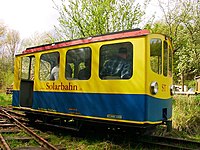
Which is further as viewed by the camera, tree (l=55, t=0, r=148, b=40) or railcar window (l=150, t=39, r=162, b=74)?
tree (l=55, t=0, r=148, b=40)

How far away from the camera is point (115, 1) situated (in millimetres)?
15227

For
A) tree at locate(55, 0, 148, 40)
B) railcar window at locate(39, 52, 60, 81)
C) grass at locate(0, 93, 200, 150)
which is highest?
tree at locate(55, 0, 148, 40)

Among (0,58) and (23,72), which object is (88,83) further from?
(0,58)

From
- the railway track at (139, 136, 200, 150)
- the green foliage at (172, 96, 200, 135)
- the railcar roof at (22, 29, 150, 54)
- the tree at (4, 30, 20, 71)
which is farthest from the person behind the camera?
the tree at (4, 30, 20, 71)

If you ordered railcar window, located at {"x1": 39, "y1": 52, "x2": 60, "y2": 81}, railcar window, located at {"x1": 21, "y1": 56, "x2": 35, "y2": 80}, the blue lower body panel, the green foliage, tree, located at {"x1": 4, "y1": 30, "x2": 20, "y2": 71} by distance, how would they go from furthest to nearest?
tree, located at {"x1": 4, "y1": 30, "x2": 20, "y2": 71}
railcar window, located at {"x1": 21, "y1": 56, "x2": 35, "y2": 80}
the green foliage
railcar window, located at {"x1": 39, "y1": 52, "x2": 60, "y2": 81}
the blue lower body panel

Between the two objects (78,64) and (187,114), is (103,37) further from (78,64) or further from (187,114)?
(187,114)

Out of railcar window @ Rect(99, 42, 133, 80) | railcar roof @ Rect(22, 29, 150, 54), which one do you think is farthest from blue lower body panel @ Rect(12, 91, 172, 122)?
railcar roof @ Rect(22, 29, 150, 54)

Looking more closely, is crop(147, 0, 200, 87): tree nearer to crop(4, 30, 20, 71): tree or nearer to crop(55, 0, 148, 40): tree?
crop(55, 0, 148, 40): tree

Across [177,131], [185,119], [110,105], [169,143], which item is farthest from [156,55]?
[185,119]

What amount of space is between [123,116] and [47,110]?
2.94m

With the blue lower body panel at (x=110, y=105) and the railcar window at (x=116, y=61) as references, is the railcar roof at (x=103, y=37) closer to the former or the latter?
the railcar window at (x=116, y=61)

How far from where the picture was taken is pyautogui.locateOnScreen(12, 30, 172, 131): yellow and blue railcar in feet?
19.5

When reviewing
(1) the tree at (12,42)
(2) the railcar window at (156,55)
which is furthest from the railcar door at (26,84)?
(1) the tree at (12,42)

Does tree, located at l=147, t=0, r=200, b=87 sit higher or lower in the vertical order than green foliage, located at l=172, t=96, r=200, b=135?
higher
